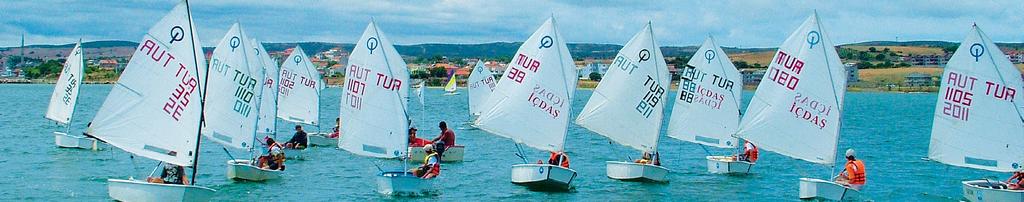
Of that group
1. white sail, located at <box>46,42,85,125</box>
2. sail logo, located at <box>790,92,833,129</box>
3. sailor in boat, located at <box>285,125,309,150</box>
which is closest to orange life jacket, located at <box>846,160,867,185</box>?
sail logo, located at <box>790,92,833,129</box>

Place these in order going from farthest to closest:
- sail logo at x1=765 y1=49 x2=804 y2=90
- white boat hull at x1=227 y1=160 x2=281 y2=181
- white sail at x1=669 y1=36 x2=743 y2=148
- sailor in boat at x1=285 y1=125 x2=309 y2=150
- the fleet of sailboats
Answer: sailor in boat at x1=285 y1=125 x2=309 y2=150 < white sail at x1=669 y1=36 x2=743 y2=148 < white boat hull at x1=227 y1=160 x2=281 y2=181 < sail logo at x1=765 y1=49 x2=804 y2=90 < the fleet of sailboats

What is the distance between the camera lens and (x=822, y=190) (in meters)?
30.0

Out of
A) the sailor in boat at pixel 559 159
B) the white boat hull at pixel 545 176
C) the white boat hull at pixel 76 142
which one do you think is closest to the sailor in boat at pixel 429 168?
the white boat hull at pixel 545 176

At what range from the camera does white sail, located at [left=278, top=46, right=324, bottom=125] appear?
167 ft

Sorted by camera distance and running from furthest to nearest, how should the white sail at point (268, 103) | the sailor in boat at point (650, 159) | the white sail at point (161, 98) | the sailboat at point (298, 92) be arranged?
1. the sailboat at point (298, 92)
2. the white sail at point (268, 103)
3. the sailor in boat at point (650, 159)
4. the white sail at point (161, 98)

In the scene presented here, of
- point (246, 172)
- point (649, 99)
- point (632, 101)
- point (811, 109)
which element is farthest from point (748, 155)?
point (246, 172)

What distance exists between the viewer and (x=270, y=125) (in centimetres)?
4412

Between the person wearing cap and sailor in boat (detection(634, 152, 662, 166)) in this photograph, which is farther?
sailor in boat (detection(634, 152, 662, 166))

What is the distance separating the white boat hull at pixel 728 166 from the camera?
1523 inches

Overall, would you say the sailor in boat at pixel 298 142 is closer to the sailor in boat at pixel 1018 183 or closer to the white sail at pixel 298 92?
the white sail at pixel 298 92

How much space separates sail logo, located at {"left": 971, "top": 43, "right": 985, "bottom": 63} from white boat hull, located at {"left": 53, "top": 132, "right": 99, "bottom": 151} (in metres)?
31.5

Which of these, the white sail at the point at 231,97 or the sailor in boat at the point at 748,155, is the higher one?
the white sail at the point at 231,97

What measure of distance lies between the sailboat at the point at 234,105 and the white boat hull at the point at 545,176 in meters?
7.35

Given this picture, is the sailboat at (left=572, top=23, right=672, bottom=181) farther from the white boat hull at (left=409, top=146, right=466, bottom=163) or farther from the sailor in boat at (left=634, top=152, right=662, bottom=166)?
the white boat hull at (left=409, top=146, right=466, bottom=163)
